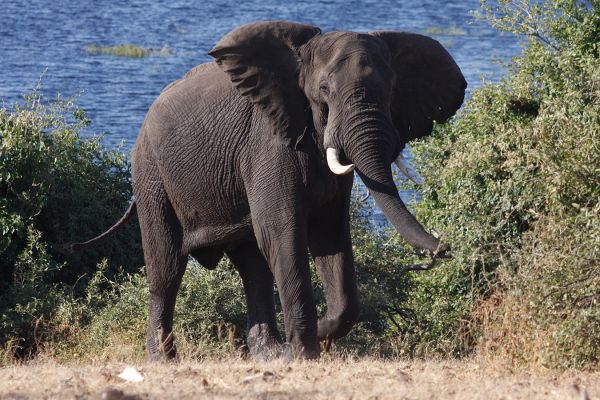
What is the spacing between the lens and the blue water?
1563 inches

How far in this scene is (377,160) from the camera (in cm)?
970

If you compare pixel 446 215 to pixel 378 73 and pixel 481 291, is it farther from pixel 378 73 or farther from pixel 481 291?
pixel 378 73

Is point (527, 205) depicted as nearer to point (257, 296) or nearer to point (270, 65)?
point (257, 296)

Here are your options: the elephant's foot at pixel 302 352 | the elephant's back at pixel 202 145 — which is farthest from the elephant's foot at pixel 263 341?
the elephant's back at pixel 202 145

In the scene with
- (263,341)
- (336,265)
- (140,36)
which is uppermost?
(336,265)

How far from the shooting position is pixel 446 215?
1419 centimetres

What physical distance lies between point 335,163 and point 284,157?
26.1 inches

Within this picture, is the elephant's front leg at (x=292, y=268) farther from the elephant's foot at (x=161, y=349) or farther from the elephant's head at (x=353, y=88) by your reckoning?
the elephant's foot at (x=161, y=349)

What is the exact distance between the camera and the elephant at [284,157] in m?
9.89

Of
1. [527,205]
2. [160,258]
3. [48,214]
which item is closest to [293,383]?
[160,258]

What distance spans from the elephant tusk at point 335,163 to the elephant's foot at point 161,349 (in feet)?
7.96

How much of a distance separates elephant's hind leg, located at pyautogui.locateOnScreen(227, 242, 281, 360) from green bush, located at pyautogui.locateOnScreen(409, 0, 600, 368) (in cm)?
163

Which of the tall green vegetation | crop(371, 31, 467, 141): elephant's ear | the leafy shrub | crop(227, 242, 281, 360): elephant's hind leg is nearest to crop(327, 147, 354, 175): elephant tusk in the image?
crop(371, 31, 467, 141): elephant's ear

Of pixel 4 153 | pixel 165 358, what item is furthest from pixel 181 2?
pixel 165 358
